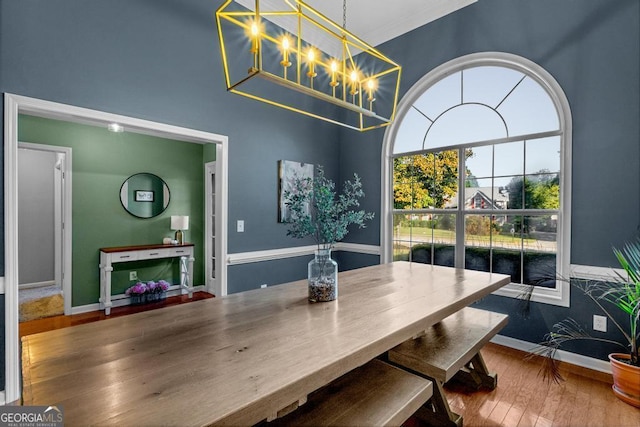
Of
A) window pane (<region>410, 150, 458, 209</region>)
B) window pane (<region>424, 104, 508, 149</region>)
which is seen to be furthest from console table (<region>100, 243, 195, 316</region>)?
window pane (<region>424, 104, 508, 149</region>)

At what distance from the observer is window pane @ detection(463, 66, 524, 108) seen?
2996 millimetres

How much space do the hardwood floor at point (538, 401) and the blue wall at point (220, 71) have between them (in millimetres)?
469

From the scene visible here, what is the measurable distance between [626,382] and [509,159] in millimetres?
1904

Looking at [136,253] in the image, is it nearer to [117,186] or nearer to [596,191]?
[117,186]

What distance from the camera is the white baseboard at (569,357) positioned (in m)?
2.48

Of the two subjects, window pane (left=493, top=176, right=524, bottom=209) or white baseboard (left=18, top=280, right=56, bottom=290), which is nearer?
window pane (left=493, top=176, right=524, bottom=209)

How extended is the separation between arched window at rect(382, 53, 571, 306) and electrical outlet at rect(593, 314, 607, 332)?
227 millimetres

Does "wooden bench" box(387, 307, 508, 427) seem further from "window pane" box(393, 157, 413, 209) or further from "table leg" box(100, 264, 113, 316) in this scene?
"table leg" box(100, 264, 113, 316)

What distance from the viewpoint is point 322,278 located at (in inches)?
63.6

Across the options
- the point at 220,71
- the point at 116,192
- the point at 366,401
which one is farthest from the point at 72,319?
the point at 366,401

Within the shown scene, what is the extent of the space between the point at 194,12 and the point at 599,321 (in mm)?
4372

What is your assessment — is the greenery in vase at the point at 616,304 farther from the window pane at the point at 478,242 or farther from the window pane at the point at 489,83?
the window pane at the point at 489,83

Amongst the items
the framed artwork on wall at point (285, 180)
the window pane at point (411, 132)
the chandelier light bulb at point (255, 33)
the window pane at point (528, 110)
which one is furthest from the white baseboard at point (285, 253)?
the chandelier light bulb at point (255, 33)

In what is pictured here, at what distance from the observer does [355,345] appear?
42.9 inches
